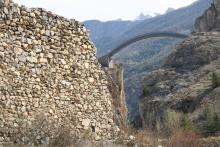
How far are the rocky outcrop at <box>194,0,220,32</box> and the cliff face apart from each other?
17141 millimetres

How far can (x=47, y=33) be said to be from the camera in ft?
43.3

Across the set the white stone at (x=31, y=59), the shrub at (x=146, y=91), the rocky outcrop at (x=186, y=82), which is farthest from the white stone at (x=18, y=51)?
the shrub at (x=146, y=91)

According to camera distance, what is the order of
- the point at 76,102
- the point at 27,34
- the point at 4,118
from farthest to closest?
the point at 76,102 < the point at 27,34 < the point at 4,118

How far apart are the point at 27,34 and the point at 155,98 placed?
4787cm

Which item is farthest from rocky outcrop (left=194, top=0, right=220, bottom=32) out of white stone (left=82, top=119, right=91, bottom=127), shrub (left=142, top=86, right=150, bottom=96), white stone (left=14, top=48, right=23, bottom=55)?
white stone (left=14, top=48, right=23, bottom=55)

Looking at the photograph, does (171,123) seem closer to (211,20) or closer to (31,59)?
(31,59)

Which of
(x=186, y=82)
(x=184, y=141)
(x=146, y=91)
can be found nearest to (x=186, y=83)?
(x=186, y=82)

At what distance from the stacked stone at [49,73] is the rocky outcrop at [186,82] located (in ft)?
87.9

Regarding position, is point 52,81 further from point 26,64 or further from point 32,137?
point 32,137

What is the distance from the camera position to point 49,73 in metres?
13.0

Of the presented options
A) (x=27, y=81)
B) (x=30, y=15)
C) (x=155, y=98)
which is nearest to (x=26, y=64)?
(x=27, y=81)

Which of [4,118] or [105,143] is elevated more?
[4,118]

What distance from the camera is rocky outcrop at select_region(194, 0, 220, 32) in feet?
309

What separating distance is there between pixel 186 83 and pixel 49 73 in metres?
49.7
